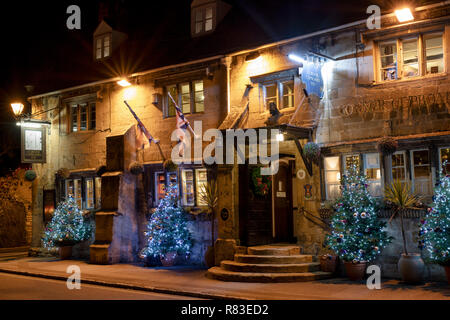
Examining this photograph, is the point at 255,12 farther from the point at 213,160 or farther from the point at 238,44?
the point at 213,160

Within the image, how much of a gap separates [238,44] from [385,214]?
7.03 m

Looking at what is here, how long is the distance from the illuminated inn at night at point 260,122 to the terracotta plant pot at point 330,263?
47 centimetres

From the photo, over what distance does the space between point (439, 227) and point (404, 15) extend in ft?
17.1

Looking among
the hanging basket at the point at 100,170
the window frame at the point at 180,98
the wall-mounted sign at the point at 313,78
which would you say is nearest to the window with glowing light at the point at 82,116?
the hanging basket at the point at 100,170

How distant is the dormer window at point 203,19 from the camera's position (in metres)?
18.5

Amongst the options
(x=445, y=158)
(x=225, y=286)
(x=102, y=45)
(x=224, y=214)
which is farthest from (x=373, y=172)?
(x=102, y=45)

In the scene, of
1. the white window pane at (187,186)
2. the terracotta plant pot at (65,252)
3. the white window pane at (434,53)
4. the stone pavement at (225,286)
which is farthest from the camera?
the terracotta plant pot at (65,252)

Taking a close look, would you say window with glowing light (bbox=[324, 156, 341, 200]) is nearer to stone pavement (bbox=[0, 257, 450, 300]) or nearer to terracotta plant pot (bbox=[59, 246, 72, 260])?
stone pavement (bbox=[0, 257, 450, 300])

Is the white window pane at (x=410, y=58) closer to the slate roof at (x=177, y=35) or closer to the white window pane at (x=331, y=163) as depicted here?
the slate roof at (x=177, y=35)

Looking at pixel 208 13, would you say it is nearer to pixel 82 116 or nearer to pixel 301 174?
→ pixel 82 116

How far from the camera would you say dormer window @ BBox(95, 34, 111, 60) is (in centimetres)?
2148

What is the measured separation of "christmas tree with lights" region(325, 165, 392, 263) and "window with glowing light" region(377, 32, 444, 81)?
113 inches

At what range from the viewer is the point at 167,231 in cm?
1664

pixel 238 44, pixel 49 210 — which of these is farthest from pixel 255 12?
pixel 49 210
